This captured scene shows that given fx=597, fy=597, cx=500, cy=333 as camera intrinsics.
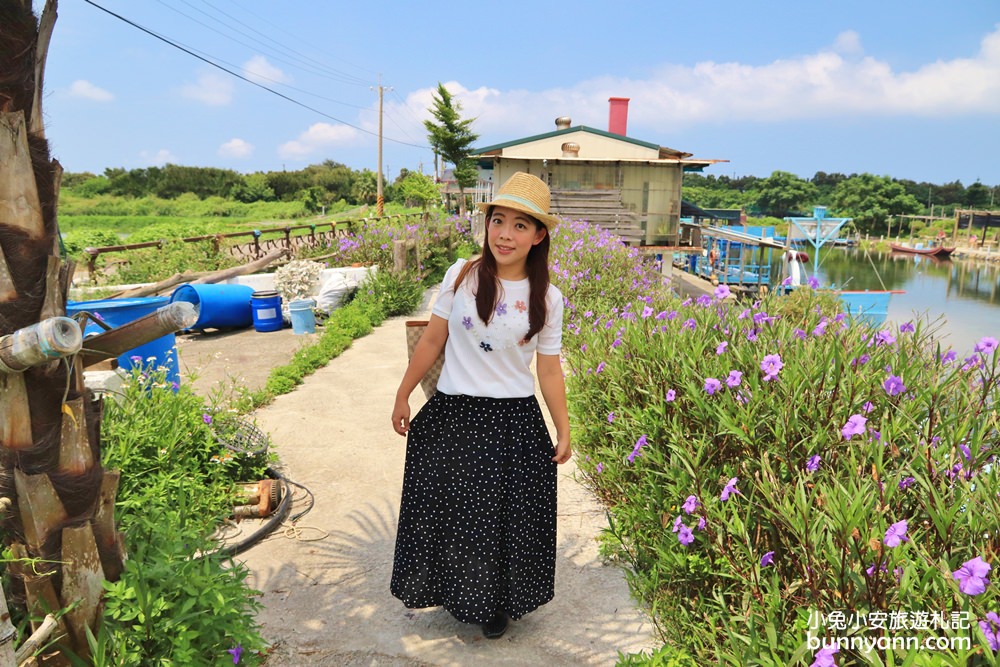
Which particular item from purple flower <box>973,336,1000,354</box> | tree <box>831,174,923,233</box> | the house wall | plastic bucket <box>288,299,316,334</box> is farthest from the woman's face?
tree <box>831,174,923,233</box>

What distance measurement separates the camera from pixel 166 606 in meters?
1.72

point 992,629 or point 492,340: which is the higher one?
point 492,340

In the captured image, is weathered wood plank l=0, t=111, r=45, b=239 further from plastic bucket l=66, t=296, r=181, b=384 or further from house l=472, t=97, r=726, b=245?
house l=472, t=97, r=726, b=245

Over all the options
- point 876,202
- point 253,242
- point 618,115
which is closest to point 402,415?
point 253,242

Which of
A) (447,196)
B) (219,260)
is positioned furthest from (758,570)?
(447,196)

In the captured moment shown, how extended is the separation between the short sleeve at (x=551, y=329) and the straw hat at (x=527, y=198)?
289 millimetres

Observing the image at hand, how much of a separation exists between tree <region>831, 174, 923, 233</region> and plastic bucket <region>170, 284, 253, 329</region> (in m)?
73.8

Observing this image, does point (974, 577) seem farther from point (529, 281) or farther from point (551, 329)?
point (529, 281)

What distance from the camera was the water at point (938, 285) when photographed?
82.4 ft

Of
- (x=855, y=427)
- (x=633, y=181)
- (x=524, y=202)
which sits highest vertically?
(x=633, y=181)

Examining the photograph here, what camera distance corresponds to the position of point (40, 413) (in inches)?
56.6

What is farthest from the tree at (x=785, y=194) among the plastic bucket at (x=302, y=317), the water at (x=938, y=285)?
the plastic bucket at (x=302, y=317)

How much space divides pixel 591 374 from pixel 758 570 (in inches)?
93.4

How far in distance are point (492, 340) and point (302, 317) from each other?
23.3 ft
